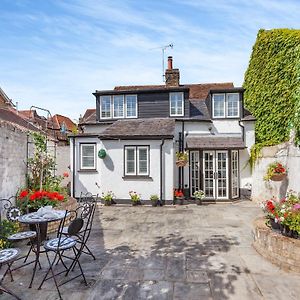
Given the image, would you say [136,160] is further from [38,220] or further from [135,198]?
[38,220]

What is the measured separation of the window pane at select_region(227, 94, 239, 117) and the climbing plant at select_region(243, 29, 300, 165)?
1535 mm

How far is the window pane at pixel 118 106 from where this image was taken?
14.9 metres

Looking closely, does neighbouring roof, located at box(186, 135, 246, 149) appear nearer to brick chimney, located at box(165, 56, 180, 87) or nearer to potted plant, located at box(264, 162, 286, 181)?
potted plant, located at box(264, 162, 286, 181)

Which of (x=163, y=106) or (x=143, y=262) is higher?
(x=163, y=106)

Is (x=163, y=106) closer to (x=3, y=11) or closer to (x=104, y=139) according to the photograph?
(x=104, y=139)

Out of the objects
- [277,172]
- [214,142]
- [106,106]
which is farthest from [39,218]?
[106,106]

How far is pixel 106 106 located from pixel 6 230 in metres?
10.0

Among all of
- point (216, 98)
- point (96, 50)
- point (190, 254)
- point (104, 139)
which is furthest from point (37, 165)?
point (216, 98)

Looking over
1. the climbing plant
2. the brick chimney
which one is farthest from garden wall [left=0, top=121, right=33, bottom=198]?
the climbing plant

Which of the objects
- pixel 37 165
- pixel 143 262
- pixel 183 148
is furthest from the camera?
pixel 183 148

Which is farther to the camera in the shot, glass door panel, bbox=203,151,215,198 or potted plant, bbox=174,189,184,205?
glass door panel, bbox=203,151,215,198

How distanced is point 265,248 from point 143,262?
2.75m

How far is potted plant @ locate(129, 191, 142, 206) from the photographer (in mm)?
12594

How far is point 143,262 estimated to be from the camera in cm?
561
